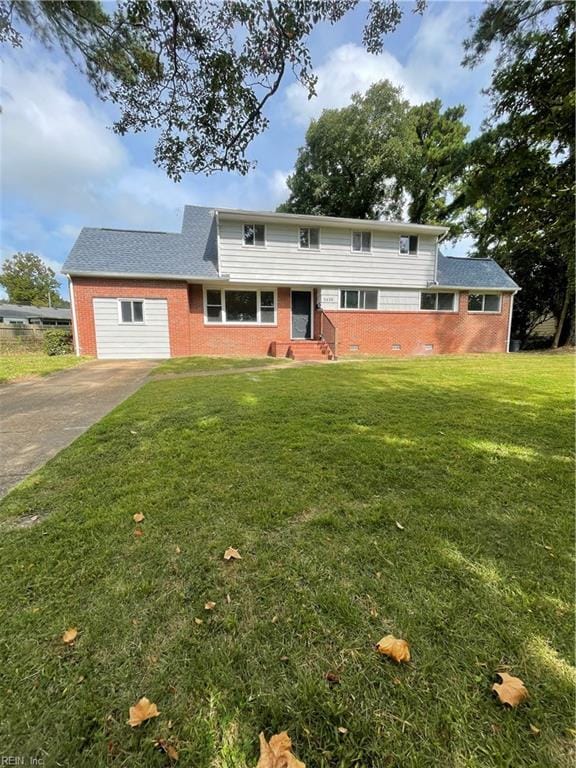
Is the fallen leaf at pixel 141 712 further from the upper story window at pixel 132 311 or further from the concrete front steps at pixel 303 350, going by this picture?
the upper story window at pixel 132 311

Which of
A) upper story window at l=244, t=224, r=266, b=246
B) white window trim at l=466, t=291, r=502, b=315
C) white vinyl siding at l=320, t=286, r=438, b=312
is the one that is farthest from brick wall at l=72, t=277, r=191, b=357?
white window trim at l=466, t=291, r=502, b=315

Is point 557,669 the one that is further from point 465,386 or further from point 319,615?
point 465,386

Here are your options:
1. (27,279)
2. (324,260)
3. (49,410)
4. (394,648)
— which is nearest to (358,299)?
(324,260)

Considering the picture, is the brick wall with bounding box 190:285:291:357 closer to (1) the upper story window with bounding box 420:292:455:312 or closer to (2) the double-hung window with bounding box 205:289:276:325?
(2) the double-hung window with bounding box 205:289:276:325

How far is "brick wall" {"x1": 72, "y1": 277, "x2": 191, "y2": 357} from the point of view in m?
12.4

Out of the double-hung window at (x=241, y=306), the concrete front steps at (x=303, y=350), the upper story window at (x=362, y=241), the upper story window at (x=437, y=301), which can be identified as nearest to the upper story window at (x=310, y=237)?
the upper story window at (x=362, y=241)

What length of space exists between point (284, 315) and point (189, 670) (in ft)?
45.4

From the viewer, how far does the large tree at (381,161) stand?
63.5 ft

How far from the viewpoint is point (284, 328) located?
14.6 meters

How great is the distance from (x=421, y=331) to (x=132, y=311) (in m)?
11.7

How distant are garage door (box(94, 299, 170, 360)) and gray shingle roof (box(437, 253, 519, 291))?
1173 centimetres

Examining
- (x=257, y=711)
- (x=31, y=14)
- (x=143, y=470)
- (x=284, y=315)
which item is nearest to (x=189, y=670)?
(x=257, y=711)

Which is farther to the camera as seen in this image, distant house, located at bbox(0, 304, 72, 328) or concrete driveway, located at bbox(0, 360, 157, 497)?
distant house, located at bbox(0, 304, 72, 328)

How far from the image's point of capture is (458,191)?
22.4 meters
